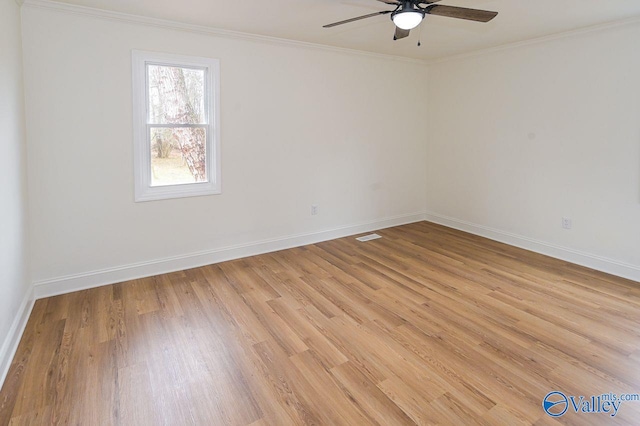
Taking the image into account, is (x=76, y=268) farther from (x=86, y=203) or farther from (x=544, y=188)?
(x=544, y=188)

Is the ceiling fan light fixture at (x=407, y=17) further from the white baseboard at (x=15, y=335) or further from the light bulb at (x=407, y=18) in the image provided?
the white baseboard at (x=15, y=335)

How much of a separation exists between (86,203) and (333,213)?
2.87 metres

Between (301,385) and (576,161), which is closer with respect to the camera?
(301,385)

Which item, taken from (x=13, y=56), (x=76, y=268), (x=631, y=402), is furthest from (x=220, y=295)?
(x=631, y=402)

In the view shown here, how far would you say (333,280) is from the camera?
145 inches

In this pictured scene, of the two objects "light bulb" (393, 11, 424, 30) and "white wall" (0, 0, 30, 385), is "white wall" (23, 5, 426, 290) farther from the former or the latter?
"light bulb" (393, 11, 424, 30)

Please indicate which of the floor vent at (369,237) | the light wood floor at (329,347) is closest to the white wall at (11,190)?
the light wood floor at (329,347)

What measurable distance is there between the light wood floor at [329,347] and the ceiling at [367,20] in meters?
2.49

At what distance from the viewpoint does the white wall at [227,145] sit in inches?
126

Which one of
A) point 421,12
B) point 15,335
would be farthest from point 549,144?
point 15,335

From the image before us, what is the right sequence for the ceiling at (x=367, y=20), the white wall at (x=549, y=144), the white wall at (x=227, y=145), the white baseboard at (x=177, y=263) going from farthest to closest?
1. the white wall at (x=549, y=144)
2. the white baseboard at (x=177, y=263)
3. the white wall at (x=227, y=145)
4. the ceiling at (x=367, y=20)

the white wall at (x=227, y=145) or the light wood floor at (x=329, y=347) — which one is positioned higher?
the white wall at (x=227, y=145)

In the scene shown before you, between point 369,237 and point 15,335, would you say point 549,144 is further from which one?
point 15,335

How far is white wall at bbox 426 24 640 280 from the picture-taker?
371cm
